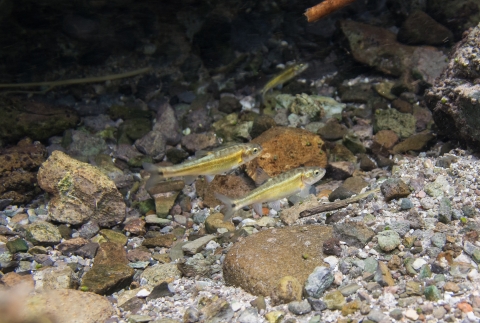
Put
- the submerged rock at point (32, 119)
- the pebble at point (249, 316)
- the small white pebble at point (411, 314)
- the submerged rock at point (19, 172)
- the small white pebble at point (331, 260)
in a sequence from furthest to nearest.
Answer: the submerged rock at point (32, 119), the submerged rock at point (19, 172), the small white pebble at point (331, 260), the pebble at point (249, 316), the small white pebble at point (411, 314)

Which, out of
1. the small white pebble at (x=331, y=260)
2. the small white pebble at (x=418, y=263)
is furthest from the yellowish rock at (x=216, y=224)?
the small white pebble at (x=418, y=263)

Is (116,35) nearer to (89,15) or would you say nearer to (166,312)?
(89,15)

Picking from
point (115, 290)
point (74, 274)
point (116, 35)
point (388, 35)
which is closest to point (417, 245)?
point (115, 290)

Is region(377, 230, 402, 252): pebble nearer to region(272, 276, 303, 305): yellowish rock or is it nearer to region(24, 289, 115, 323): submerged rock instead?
region(272, 276, 303, 305): yellowish rock

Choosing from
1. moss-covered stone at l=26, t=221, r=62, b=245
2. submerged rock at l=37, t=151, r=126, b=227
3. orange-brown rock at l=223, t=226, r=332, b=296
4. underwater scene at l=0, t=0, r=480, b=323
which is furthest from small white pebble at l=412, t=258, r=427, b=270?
moss-covered stone at l=26, t=221, r=62, b=245

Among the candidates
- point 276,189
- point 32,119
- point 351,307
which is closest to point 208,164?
point 276,189

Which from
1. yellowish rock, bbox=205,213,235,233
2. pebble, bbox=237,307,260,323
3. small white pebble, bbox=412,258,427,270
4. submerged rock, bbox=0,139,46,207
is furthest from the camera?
submerged rock, bbox=0,139,46,207

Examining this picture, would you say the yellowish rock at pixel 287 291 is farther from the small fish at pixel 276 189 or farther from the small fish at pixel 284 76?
the small fish at pixel 284 76
